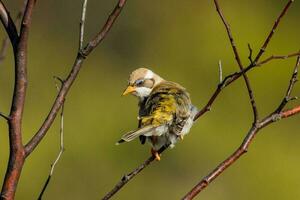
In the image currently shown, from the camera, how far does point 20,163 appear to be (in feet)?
9.77

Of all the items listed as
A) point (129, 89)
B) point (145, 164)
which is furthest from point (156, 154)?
point (129, 89)

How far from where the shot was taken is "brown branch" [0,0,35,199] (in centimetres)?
296

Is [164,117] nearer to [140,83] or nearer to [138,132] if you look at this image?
[138,132]

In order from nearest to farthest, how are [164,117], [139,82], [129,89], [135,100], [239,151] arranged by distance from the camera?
1. [239,151]
2. [164,117]
3. [129,89]
4. [139,82]
5. [135,100]

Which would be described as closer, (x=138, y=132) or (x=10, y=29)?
(x=10, y=29)

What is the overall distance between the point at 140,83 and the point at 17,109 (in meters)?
2.79

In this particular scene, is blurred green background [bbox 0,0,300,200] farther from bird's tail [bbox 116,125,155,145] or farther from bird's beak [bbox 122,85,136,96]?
bird's tail [bbox 116,125,155,145]

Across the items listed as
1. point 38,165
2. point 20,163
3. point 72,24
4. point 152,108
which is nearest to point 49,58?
point 72,24

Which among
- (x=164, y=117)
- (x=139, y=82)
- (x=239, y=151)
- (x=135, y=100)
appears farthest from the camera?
(x=135, y=100)

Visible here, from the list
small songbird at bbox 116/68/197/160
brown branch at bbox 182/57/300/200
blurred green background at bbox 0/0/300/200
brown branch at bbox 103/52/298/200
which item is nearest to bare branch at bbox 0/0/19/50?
brown branch at bbox 103/52/298/200

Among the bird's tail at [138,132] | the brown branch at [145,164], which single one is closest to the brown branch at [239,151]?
the brown branch at [145,164]

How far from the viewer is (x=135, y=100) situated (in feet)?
50.1

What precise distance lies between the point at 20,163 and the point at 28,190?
36.1 feet

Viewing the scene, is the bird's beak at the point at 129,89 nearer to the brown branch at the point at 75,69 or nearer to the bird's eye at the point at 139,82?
the bird's eye at the point at 139,82
